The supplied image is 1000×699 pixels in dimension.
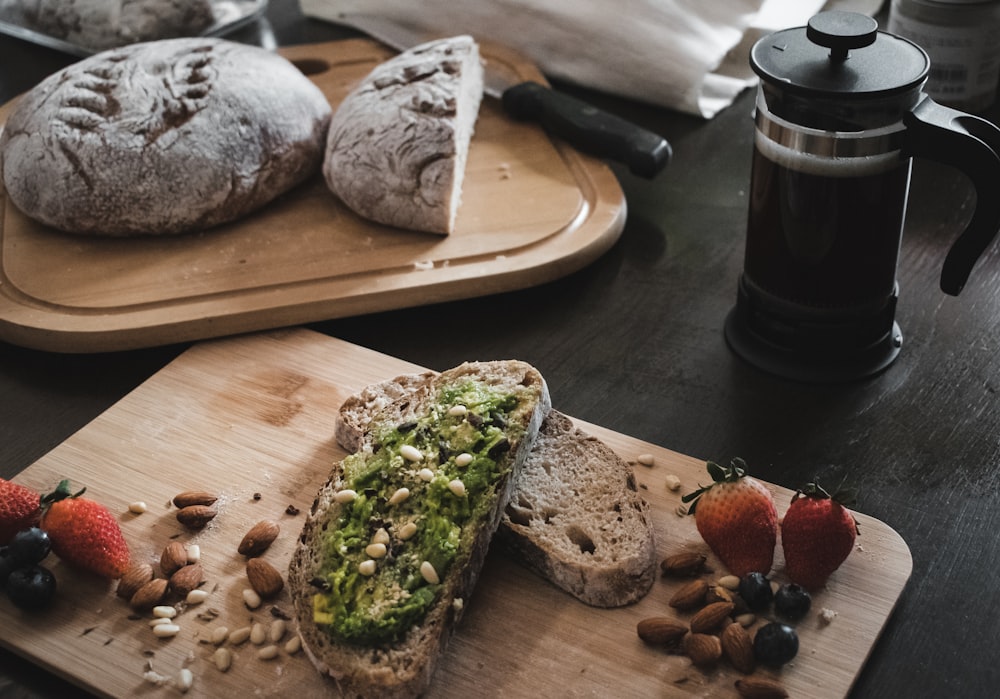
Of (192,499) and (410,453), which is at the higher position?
(410,453)

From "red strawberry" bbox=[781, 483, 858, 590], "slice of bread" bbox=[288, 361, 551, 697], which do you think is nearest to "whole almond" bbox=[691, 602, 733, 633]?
"red strawberry" bbox=[781, 483, 858, 590]

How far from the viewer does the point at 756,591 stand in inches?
52.9

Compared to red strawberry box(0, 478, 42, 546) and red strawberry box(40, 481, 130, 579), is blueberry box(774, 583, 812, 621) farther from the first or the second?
red strawberry box(0, 478, 42, 546)

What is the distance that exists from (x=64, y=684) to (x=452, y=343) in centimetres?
90

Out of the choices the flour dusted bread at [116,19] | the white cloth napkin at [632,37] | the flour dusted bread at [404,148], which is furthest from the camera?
the flour dusted bread at [116,19]

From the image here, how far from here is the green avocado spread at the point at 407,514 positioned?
1299mm

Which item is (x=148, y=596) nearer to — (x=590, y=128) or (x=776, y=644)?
(x=776, y=644)

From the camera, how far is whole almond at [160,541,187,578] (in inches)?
57.4

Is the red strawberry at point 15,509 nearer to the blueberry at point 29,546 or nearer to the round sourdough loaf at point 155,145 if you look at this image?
the blueberry at point 29,546

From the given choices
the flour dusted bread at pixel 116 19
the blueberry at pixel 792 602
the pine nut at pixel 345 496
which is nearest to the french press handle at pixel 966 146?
the blueberry at pixel 792 602

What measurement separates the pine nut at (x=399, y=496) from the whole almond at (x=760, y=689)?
0.50m

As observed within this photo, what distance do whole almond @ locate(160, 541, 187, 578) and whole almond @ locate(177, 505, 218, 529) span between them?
0.17ft

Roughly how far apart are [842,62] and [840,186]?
19 centimetres

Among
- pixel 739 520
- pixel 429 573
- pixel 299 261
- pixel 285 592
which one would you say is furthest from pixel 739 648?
pixel 299 261
